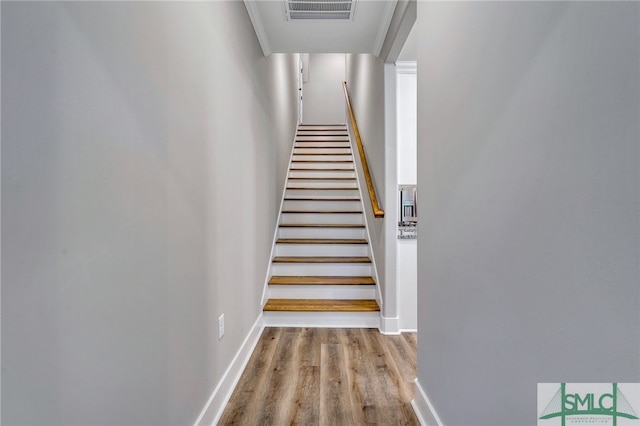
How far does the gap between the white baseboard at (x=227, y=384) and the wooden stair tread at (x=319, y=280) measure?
0.59 meters

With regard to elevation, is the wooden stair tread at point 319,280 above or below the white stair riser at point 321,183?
below

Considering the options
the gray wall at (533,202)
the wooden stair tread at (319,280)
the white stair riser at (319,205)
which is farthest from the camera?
the white stair riser at (319,205)

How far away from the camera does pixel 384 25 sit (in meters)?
2.12

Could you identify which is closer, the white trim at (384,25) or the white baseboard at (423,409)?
the white baseboard at (423,409)

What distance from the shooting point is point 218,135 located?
1.53m

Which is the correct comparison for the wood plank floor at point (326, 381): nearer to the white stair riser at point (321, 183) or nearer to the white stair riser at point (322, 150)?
the white stair riser at point (321, 183)

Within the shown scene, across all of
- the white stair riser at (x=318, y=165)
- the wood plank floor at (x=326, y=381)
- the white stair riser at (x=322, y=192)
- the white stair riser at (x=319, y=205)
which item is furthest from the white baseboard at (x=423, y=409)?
the white stair riser at (x=318, y=165)

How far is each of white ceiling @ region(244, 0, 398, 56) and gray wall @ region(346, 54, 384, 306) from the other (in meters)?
0.33

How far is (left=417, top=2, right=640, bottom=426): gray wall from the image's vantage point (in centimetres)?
52

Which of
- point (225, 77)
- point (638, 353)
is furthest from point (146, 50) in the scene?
point (638, 353)

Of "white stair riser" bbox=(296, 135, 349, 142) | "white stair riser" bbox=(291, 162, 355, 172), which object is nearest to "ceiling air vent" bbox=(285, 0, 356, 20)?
"white stair riser" bbox=(291, 162, 355, 172)

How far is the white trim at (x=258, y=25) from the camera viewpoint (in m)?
1.93

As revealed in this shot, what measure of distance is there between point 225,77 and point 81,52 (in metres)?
1.03
